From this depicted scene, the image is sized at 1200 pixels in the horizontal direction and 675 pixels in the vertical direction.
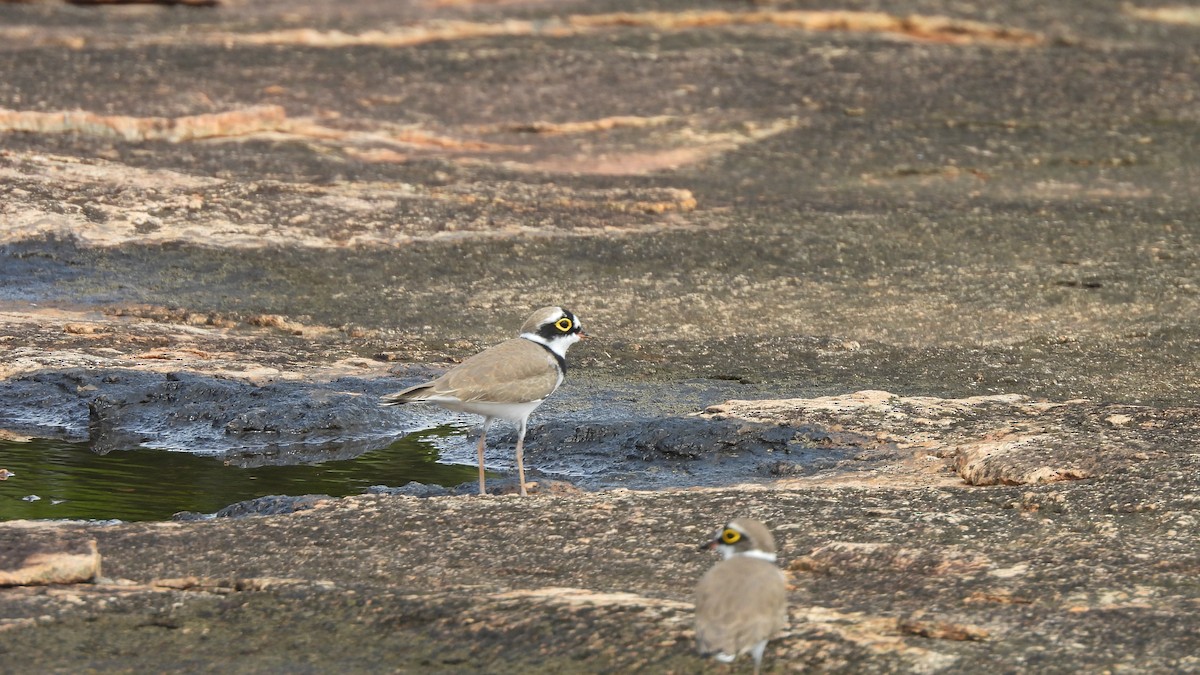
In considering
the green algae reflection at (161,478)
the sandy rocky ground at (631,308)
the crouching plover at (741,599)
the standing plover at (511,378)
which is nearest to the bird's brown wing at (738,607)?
the crouching plover at (741,599)

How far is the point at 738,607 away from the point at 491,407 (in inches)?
109

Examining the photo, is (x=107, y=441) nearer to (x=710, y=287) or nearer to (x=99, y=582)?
(x=99, y=582)

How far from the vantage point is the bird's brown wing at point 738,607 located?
420cm

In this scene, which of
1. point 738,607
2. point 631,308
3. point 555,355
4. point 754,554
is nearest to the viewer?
point 738,607

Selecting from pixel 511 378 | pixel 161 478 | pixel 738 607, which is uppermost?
pixel 738 607

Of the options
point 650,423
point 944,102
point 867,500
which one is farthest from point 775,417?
point 944,102

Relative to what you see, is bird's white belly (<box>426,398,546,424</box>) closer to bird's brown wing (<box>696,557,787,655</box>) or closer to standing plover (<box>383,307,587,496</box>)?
standing plover (<box>383,307,587,496</box>)

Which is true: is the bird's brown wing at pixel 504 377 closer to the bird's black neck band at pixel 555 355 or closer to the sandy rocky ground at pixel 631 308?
the bird's black neck band at pixel 555 355

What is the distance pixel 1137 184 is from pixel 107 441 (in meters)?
8.45

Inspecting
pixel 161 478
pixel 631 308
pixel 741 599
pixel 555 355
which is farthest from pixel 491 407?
pixel 631 308

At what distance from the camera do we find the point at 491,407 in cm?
684

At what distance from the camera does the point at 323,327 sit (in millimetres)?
9641

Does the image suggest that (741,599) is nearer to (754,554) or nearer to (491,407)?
(754,554)

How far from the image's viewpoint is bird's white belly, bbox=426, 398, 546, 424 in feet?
22.2
